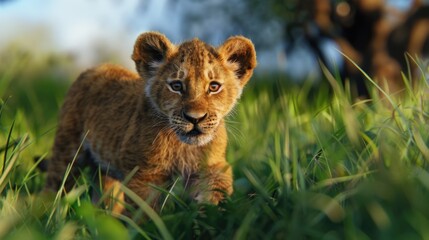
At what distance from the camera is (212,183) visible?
4.52 metres

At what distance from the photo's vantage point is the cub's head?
428cm

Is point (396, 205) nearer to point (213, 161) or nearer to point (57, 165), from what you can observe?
point (213, 161)

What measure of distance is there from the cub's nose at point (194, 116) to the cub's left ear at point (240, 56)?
0.61 meters

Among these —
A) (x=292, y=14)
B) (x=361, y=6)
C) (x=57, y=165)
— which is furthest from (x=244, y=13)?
(x=57, y=165)

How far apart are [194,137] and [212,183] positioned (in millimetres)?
382

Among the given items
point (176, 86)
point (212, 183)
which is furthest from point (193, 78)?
point (212, 183)

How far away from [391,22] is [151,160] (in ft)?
39.0

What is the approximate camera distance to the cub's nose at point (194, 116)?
418cm

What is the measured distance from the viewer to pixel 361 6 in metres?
14.4

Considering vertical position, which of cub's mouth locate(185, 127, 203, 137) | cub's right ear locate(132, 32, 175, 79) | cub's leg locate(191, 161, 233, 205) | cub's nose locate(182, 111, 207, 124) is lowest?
cub's leg locate(191, 161, 233, 205)

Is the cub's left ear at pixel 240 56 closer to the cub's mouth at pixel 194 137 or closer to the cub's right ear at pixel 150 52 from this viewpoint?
the cub's right ear at pixel 150 52

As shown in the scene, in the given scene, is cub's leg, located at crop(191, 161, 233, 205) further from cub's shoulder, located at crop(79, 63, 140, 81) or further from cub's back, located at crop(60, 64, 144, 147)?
cub's shoulder, located at crop(79, 63, 140, 81)

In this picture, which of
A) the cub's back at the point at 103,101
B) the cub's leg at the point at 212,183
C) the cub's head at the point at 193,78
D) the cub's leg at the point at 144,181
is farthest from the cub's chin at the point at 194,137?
the cub's back at the point at 103,101

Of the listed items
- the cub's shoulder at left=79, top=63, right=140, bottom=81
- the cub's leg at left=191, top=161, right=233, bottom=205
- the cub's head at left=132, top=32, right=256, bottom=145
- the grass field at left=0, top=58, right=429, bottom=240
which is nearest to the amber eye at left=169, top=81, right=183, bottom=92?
the cub's head at left=132, top=32, right=256, bottom=145
